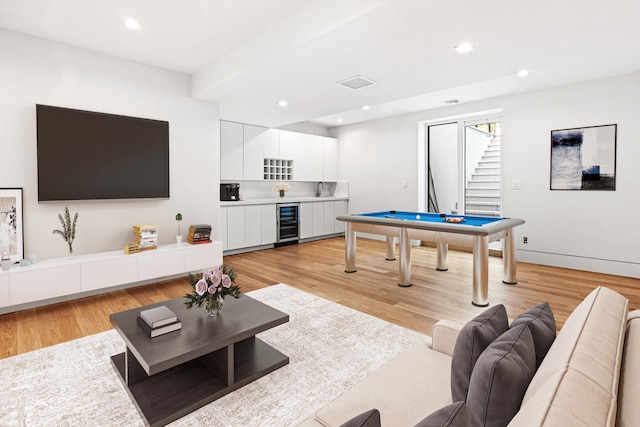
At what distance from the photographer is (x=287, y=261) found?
5.40m

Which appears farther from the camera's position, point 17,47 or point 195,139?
point 195,139

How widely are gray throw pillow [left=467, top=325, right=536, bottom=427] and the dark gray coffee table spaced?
1.37 meters

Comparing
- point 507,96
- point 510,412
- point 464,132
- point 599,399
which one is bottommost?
point 510,412

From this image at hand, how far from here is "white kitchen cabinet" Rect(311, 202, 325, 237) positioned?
728cm

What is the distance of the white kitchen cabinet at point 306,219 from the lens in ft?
22.9

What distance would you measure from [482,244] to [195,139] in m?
3.80

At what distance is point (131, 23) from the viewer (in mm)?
3117

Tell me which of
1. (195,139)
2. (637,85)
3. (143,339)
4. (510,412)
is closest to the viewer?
(510,412)

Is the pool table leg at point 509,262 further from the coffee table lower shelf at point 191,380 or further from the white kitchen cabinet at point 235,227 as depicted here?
the white kitchen cabinet at point 235,227

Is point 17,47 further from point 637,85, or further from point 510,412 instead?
point 637,85

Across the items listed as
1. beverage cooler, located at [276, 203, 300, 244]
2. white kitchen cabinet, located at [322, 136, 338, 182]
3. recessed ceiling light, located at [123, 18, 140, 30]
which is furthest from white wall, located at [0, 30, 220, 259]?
white kitchen cabinet, located at [322, 136, 338, 182]

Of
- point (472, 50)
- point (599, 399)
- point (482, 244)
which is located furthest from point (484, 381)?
point (472, 50)

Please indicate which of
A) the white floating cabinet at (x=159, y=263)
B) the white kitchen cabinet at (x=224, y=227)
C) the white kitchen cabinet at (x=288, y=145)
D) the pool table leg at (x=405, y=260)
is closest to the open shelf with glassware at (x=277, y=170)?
the white kitchen cabinet at (x=288, y=145)

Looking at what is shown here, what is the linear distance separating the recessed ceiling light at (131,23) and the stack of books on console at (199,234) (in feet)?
7.48
